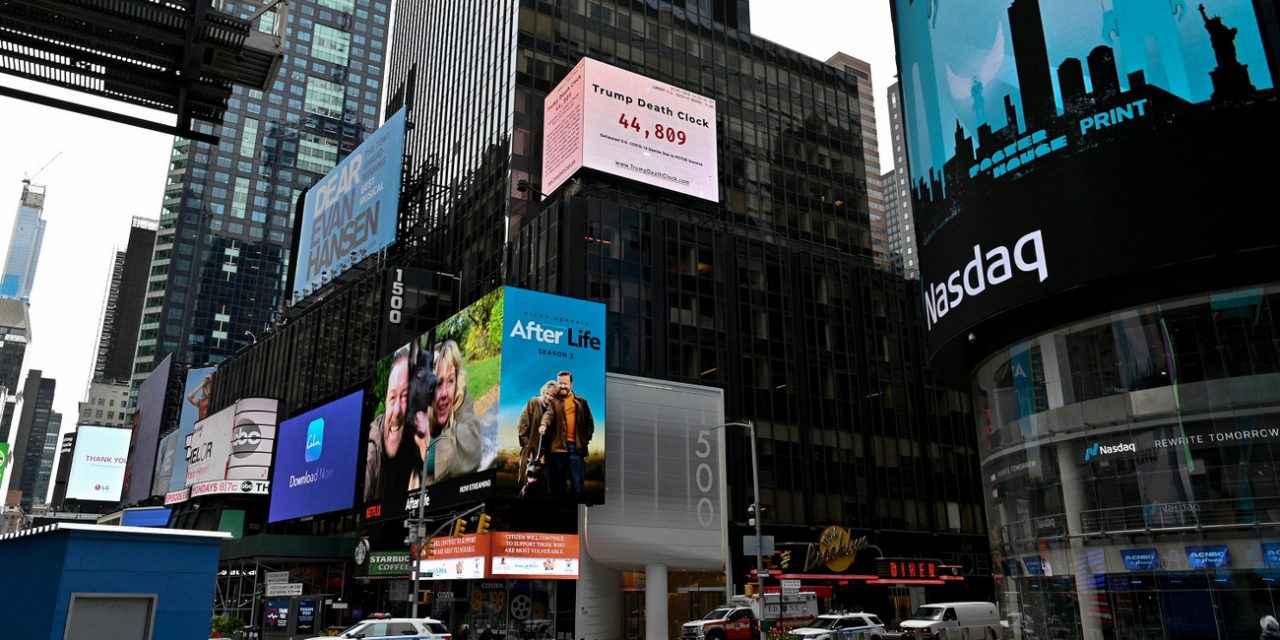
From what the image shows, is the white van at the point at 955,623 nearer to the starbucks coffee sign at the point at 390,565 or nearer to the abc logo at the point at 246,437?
the starbucks coffee sign at the point at 390,565

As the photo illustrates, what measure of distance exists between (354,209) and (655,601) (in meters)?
48.1

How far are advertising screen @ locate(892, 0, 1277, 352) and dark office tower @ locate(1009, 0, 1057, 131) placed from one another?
40 millimetres

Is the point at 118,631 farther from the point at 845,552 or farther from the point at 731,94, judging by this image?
the point at 731,94

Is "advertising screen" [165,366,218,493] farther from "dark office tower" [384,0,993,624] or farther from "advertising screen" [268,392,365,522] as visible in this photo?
"dark office tower" [384,0,993,624]

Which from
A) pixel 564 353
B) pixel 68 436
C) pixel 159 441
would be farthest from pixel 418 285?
pixel 68 436

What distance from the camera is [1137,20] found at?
1028 inches

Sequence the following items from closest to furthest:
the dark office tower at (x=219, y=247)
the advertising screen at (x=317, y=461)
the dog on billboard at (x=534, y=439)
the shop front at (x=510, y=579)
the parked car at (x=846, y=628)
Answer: the parked car at (x=846, y=628)
the shop front at (x=510, y=579)
the dog on billboard at (x=534, y=439)
the advertising screen at (x=317, y=461)
the dark office tower at (x=219, y=247)

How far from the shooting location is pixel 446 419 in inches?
2108

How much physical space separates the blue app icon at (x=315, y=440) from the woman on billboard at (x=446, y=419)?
16.6 m

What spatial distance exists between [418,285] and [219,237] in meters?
139

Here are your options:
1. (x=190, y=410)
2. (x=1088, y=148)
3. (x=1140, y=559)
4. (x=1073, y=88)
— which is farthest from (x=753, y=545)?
(x=190, y=410)

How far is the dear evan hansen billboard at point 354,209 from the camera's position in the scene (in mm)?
75000

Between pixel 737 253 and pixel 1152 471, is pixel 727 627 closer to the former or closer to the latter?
pixel 1152 471

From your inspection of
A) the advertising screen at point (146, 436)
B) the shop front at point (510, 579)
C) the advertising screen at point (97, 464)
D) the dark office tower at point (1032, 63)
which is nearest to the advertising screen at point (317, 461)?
the shop front at point (510, 579)
